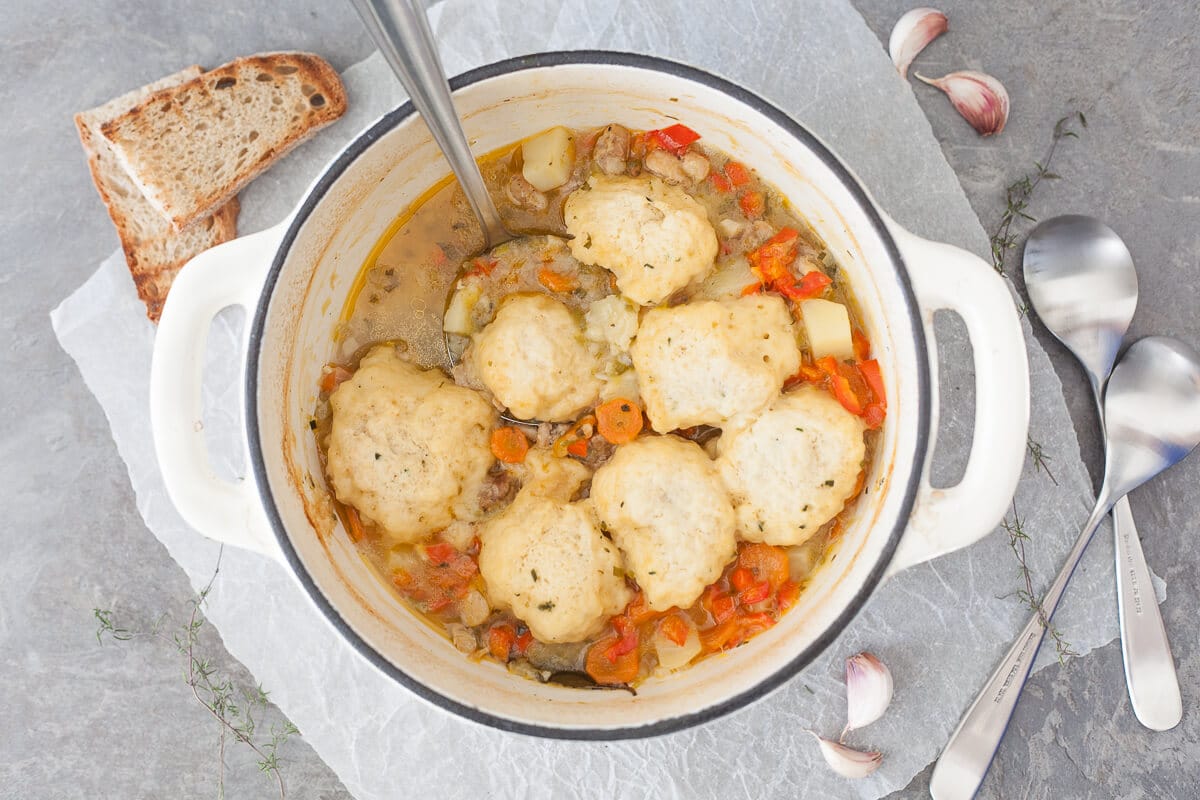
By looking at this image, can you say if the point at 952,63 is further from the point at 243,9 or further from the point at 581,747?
the point at 581,747

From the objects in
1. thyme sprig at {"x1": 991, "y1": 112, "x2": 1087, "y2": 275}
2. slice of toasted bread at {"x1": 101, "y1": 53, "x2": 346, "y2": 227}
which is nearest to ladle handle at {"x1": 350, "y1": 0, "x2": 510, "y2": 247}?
slice of toasted bread at {"x1": 101, "y1": 53, "x2": 346, "y2": 227}

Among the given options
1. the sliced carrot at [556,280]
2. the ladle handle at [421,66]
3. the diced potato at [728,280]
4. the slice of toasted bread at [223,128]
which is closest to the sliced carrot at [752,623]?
the diced potato at [728,280]

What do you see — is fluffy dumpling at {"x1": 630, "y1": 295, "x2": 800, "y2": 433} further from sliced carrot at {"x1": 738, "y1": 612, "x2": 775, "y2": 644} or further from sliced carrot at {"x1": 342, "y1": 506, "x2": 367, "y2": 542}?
sliced carrot at {"x1": 342, "y1": 506, "x2": 367, "y2": 542}

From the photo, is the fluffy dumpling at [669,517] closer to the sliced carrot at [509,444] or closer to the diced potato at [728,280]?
the sliced carrot at [509,444]

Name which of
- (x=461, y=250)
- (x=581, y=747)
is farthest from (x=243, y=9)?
(x=581, y=747)

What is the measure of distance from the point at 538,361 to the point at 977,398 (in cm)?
82

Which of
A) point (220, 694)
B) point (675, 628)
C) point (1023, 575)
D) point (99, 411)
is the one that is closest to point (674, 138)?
point (675, 628)

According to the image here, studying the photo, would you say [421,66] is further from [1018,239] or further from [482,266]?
[1018,239]

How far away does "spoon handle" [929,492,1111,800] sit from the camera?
2.19m

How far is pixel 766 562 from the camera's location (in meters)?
1.91

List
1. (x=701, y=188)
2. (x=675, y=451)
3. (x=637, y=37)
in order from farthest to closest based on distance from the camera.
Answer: (x=637, y=37) < (x=701, y=188) < (x=675, y=451)

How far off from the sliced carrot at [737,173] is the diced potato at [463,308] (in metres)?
0.61

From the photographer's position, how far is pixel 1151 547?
2.31 m

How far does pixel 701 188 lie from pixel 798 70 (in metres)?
0.49
